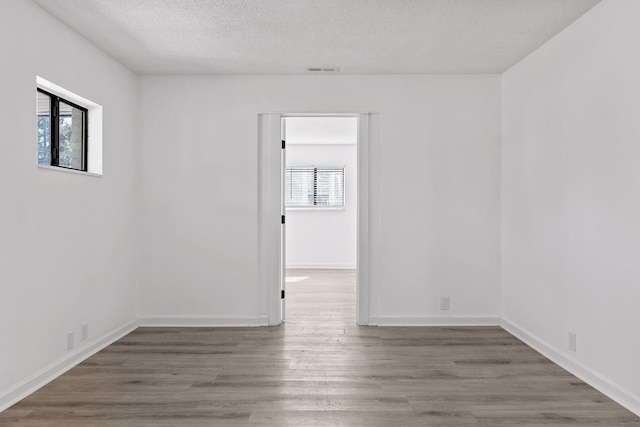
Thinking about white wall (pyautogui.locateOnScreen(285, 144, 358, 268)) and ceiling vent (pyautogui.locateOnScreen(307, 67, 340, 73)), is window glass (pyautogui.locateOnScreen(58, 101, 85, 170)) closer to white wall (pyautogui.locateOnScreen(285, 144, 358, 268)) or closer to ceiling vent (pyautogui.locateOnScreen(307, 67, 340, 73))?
ceiling vent (pyautogui.locateOnScreen(307, 67, 340, 73))

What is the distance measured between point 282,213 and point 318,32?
184 centimetres

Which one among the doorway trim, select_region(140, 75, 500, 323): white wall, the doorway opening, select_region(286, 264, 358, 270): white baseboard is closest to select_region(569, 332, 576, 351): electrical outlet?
select_region(140, 75, 500, 323): white wall

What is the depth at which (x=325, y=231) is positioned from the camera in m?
8.45

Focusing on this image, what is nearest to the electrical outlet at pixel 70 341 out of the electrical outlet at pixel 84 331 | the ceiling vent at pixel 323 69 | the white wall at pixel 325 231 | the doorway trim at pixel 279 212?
the electrical outlet at pixel 84 331

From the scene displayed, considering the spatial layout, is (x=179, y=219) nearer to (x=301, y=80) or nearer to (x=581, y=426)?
(x=301, y=80)

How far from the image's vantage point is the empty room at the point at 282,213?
2564mm

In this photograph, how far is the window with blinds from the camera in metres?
8.54

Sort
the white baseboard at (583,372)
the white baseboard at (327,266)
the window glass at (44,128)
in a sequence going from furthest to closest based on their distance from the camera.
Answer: the white baseboard at (327,266) → the window glass at (44,128) → the white baseboard at (583,372)

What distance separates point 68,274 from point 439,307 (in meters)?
3.27

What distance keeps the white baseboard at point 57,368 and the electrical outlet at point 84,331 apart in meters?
0.07

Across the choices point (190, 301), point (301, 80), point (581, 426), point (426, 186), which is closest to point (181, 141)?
point (301, 80)

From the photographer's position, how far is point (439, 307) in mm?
4242

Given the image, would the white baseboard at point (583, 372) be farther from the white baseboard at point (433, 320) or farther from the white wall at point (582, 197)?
the white baseboard at point (433, 320)

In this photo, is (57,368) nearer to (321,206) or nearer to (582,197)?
(582,197)
